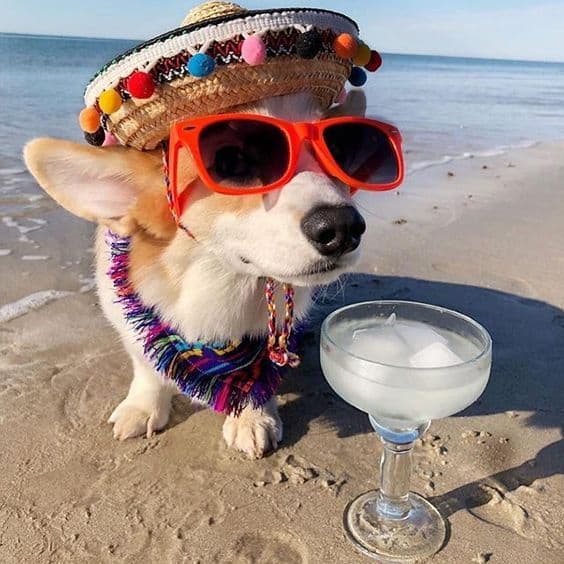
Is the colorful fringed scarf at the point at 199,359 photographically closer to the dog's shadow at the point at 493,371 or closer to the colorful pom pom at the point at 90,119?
the dog's shadow at the point at 493,371

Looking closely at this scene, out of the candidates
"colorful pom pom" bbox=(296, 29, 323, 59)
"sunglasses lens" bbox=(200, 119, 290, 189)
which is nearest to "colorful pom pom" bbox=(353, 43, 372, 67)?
"colorful pom pom" bbox=(296, 29, 323, 59)

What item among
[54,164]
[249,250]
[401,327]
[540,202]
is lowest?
[540,202]

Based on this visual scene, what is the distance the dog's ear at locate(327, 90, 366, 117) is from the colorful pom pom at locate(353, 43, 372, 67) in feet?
0.76

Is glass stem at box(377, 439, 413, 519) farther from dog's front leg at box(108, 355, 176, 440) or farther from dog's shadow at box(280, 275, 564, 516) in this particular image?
dog's front leg at box(108, 355, 176, 440)

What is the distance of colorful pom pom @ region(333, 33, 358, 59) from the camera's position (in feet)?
5.48

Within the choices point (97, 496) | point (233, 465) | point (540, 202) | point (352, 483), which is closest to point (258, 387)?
point (233, 465)

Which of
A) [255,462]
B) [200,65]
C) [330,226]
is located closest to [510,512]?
[255,462]

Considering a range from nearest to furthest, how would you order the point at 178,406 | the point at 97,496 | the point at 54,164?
the point at 54,164 < the point at 97,496 < the point at 178,406

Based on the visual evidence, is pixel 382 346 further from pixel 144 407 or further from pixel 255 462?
pixel 144 407

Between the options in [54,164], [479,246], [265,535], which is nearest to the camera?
[54,164]

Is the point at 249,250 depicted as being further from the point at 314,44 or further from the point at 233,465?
the point at 233,465

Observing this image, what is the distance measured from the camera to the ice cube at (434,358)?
1.60 m

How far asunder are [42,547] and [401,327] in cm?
114

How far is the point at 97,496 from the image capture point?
1984 mm
